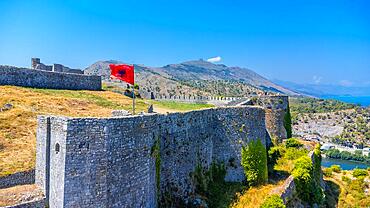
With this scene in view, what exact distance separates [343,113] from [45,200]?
156118 millimetres

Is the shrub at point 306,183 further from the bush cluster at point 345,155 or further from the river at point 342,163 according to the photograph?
the bush cluster at point 345,155

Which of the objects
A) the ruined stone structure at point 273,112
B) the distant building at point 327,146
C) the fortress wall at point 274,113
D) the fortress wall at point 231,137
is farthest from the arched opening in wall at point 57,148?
the distant building at point 327,146

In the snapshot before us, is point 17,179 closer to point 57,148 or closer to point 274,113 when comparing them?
point 57,148

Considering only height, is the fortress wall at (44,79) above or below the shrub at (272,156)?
above

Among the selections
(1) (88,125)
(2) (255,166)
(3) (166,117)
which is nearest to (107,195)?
(1) (88,125)

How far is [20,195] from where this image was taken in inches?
516

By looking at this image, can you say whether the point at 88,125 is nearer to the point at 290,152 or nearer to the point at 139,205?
the point at 139,205

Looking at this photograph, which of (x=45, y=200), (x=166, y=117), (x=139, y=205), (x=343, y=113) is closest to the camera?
(x=45, y=200)

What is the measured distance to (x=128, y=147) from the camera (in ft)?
44.4

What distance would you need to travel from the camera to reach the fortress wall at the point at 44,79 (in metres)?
28.0

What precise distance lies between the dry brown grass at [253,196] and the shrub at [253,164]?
56cm

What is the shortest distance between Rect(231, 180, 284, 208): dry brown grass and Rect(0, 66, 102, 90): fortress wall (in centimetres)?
1888

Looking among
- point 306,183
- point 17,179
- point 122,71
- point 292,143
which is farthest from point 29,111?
point 292,143

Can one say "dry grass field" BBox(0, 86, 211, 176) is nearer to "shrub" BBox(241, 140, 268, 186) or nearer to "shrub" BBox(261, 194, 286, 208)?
"shrub" BBox(241, 140, 268, 186)
